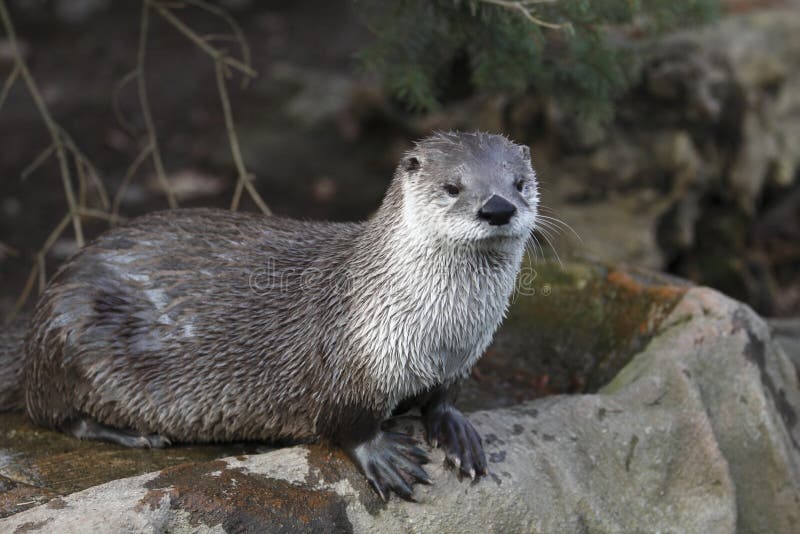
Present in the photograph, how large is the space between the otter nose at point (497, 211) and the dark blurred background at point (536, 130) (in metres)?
1.51

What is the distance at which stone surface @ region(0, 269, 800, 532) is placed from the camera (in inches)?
108

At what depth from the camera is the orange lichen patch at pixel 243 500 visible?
2689mm

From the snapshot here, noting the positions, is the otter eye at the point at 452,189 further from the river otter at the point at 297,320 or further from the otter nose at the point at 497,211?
the otter nose at the point at 497,211

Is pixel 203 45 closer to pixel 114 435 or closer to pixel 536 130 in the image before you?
pixel 114 435

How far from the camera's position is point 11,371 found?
144 inches

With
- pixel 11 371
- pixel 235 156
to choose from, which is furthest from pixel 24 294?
pixel 235 156

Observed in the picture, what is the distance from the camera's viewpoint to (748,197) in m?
6.50

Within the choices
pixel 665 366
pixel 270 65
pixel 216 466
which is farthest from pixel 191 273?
pixel 270 65

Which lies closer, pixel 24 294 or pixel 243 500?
pixel 243 500

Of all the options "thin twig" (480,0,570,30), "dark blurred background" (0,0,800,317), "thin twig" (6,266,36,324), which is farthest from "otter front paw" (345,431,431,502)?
"thin twig" (6,266,36,324)

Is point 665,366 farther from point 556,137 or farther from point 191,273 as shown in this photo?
point 556,137

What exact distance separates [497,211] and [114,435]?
5.42ft

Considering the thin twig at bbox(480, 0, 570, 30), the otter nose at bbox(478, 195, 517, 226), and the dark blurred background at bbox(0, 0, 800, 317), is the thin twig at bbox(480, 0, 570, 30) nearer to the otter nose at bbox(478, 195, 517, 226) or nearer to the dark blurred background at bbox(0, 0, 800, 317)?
the dark blurred background at bbox(0, 0, 800, 317)

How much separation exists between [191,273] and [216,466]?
0.79 meters
